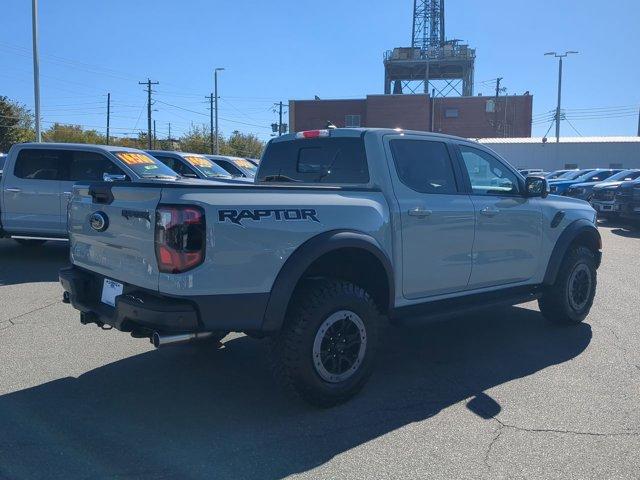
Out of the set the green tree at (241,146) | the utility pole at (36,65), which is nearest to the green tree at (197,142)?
the green tree at (241,146)

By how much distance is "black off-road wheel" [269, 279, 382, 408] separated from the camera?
386cm

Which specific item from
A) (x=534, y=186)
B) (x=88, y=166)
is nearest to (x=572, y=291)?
(x=534, y=186)

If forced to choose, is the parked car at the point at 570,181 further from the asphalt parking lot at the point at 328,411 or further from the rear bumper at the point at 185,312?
the rear bumper at the point at 185,312

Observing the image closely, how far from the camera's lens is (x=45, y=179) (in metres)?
9.72

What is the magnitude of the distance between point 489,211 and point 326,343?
2126 millimetres

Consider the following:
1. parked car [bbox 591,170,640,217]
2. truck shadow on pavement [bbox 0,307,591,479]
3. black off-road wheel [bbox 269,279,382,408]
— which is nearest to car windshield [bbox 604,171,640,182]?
parked car [bbox 591,170,640,217]

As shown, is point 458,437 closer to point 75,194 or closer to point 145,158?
point 75,194

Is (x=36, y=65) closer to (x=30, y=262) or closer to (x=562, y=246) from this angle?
(x=30, y=262)

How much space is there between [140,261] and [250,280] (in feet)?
2.35

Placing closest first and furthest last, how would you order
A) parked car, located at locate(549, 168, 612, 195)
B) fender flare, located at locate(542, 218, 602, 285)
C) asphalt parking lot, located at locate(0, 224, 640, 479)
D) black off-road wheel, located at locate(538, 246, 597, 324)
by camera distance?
asphalt parking lot, located at locate(0, 224, 640, 479), fender flare, located at locate(542, 218, 602, 285), black off-road wheel, located at locate(538, 246, 597, 324), parked car, located at locate(549, 168, 612, 195)

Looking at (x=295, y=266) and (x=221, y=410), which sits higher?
(x=295, y=266)

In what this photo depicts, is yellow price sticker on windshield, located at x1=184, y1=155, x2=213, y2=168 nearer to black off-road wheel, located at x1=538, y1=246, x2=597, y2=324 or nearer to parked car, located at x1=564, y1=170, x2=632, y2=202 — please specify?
black off-road wheel, located at x1=538, y1=246, x2=597, y2=324

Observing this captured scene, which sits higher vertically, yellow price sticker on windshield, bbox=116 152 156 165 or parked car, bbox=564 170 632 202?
yellow price sticker on windshield, bbox=116 152 156 165

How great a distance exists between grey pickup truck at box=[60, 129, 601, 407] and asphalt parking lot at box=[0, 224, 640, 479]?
1.55 ft
